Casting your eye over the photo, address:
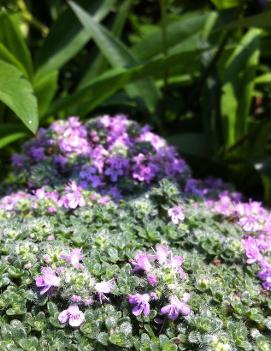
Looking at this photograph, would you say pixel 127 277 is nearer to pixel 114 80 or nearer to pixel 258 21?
pixel 114 80

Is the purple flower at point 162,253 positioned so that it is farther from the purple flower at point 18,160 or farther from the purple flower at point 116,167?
the purple flower at point 18,160

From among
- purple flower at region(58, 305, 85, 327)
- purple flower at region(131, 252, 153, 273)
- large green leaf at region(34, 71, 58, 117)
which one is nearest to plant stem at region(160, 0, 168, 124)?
large green leaf at region(34, 71, 58, 117)

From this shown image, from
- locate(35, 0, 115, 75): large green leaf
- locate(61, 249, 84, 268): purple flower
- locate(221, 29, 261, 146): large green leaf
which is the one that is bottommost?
locate(221, 29, 261, 146): large green leaf

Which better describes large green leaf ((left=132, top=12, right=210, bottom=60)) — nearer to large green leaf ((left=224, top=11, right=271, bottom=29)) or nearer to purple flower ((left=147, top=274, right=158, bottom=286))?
large green leaf ((left=224, top=11, right=271, bottom=29))

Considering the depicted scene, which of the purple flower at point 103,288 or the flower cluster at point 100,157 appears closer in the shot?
the purple flower at point 103,288

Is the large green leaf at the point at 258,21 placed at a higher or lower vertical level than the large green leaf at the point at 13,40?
lower

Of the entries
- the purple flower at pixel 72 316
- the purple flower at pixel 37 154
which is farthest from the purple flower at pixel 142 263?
the purple flower at pixel 37 154
